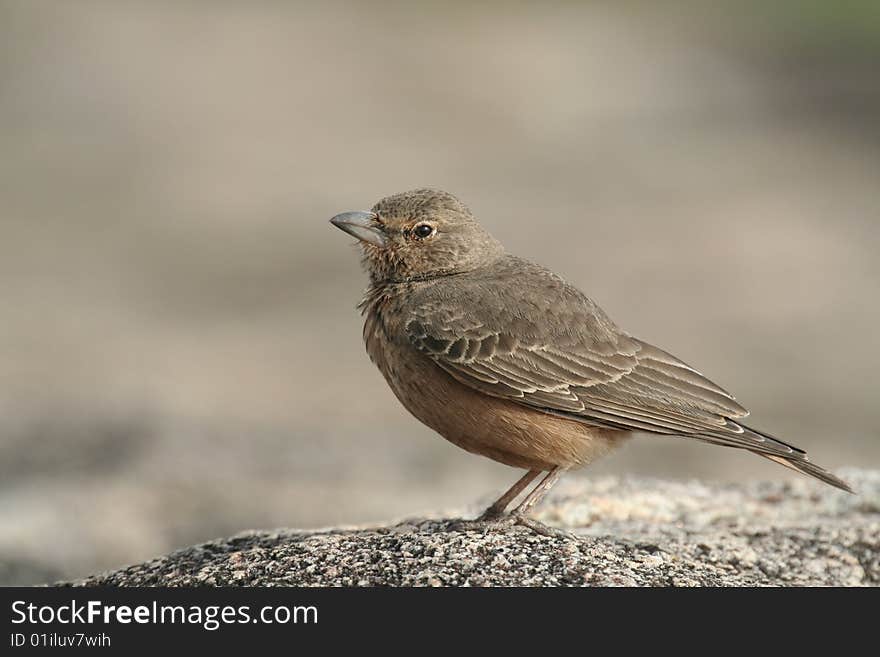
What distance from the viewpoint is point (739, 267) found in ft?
57.9

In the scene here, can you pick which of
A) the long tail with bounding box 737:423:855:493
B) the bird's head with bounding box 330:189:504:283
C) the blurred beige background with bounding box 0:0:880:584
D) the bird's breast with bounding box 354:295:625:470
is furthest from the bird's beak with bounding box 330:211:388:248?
the long tail with bounding box 737:423:855:493

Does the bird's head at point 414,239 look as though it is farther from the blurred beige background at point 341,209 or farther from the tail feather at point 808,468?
the tail feather at point 808,468

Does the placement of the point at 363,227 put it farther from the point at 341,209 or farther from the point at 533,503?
the point at 341,209

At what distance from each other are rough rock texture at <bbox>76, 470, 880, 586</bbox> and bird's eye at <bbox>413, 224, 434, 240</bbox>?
1.38 meters

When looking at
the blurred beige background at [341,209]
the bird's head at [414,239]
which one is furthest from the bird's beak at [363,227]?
the blurred beige background at [341,209]

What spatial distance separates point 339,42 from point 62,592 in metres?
26.9

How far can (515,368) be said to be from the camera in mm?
6203

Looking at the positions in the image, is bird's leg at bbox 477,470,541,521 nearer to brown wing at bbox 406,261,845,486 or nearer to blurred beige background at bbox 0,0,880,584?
brown wing at bbox 406,261,845,486

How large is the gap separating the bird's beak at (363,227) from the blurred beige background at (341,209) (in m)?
0.78

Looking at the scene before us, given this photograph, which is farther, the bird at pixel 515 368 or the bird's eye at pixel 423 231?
the bird's eye at pixel 423 231

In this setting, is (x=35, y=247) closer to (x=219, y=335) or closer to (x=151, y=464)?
(x=219, y=335)

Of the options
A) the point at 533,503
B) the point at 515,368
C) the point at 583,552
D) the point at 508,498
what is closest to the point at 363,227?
the point at 515,368

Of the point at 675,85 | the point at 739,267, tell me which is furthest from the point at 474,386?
the point at 675,85

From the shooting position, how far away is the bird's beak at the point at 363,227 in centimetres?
671
